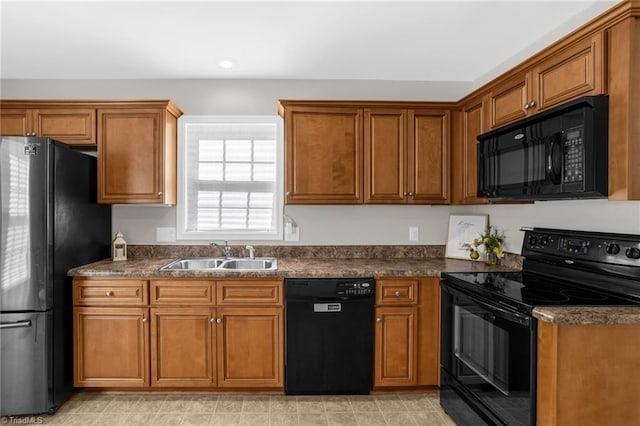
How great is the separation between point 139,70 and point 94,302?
184 cm

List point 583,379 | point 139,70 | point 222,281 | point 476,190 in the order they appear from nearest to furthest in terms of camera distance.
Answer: point 583,379
point 222,281
point 476,190
point 139,70

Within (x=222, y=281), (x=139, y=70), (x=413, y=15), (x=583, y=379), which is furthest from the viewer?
(x=139, y=70)

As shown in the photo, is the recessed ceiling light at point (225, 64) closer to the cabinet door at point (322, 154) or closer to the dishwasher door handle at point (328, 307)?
the cabinet door at point (322, 154)

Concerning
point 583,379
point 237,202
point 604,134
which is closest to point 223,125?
point 237,202

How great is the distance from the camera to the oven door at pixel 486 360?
5.58 ft

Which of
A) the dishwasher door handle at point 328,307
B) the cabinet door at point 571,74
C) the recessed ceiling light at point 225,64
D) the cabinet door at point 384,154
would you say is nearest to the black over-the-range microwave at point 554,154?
the cabinet door at point 571,74

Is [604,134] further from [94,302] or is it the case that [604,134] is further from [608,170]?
[94,302]

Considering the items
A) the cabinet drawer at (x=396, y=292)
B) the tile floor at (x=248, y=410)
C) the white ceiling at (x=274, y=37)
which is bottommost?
the tile floor at (x=248, y=410)

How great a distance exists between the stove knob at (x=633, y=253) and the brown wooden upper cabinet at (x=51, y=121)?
3477 millimetres

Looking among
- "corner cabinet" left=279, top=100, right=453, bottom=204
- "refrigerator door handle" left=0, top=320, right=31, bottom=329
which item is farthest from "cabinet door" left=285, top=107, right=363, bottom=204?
"refrigerator door handle" left=0, top=320, right=31, bottom=329

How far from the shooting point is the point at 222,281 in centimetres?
261

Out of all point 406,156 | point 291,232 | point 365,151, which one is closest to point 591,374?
point 406,156

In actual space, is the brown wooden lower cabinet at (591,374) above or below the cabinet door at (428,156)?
below

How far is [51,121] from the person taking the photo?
9.54 feet
